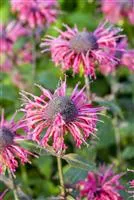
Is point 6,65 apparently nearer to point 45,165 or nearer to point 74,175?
point 45,165

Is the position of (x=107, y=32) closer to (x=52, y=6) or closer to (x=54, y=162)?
(x=52, y=6)

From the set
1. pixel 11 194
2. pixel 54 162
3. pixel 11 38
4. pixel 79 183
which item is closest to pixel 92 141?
pixel 79 183

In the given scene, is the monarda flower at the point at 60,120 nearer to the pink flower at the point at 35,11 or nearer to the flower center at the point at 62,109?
the flower center at the point at 62,109

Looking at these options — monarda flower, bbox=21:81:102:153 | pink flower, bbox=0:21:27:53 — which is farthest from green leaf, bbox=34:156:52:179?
monarda flower, bbox=21:81:102:153

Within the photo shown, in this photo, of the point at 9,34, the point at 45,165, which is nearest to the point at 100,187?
the point at 45,165

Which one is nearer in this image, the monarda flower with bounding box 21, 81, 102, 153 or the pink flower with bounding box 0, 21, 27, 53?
the monarda flower with bounding box 21, 81, 102, 153

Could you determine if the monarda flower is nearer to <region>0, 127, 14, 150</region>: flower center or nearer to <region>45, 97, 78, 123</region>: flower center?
<region>45, 97, 78, 123</region>: flower center
